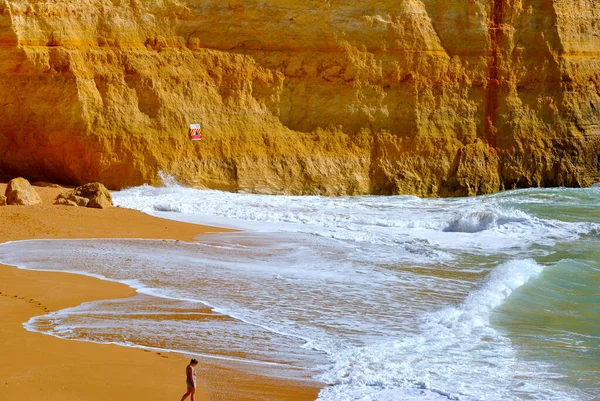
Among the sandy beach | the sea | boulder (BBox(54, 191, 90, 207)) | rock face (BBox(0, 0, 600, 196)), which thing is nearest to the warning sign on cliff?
rock face (BBox(0, 0, 600, 196))

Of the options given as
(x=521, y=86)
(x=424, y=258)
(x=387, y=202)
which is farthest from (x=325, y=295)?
(x=521, y=86)

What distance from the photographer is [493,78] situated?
18.6 meters

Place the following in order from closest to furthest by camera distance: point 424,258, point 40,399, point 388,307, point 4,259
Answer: point 40,399
point 388,307
point 4,259
point 424,258

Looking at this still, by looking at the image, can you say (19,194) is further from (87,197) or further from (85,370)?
(85,370)

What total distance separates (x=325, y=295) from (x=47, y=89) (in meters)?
9.47

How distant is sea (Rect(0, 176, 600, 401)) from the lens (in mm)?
6387

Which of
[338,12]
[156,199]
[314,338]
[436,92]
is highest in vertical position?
[338,12]

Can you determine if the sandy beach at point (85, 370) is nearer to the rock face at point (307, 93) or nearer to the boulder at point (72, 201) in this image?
the boulder at point (72, 201)

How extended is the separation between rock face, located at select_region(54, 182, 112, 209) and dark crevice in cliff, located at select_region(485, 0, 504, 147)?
30.0 feet

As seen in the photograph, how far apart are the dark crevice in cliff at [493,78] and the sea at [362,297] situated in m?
3.63

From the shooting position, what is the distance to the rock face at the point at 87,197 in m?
14.0

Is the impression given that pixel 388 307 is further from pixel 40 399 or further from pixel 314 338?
pixel 40 399

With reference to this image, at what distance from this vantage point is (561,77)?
18906mm

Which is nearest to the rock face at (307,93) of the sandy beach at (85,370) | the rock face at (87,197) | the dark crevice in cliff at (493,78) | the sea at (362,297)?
the dark crevice in cliff at (493,78)
